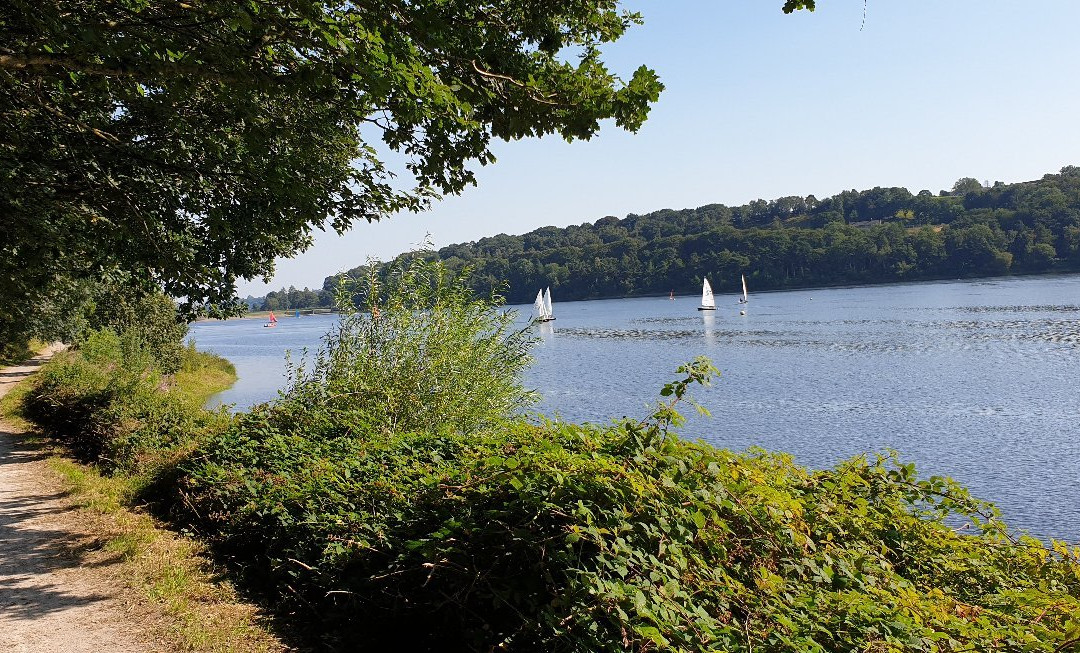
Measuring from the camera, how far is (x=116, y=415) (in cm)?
1404

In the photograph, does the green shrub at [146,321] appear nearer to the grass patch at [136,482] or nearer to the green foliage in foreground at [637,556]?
the grass patch at [136,482]

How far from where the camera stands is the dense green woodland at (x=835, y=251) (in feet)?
422

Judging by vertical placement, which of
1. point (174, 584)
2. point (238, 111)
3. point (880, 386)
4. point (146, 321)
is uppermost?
point (238, 111)

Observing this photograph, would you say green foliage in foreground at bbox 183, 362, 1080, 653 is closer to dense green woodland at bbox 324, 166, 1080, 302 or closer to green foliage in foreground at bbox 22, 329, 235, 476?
green foliage in foreground at bbox 22, 329, 235, 476

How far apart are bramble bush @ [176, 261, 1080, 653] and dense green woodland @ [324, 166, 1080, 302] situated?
103m

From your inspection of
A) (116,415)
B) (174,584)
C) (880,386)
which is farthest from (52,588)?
(880,386)

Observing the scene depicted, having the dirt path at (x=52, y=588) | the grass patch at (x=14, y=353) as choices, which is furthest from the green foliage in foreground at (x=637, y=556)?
the grass patch at (x=14, y=353)

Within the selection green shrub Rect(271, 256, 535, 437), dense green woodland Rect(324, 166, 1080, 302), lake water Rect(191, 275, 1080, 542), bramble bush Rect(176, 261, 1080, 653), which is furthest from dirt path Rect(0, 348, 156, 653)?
dense green woodland Rect(324, 166, 1080, 302)

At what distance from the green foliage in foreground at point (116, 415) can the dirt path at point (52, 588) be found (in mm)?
1461

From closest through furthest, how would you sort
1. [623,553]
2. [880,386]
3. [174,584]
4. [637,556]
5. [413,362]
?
[637,556]
[623,553]
[174,584]
[413,362]
[880,386]

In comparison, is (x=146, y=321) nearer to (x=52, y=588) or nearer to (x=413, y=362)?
Answer: (x=413, y=362)

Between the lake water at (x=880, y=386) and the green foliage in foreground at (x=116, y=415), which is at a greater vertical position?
the green foliage in foreground at (x=116, y=415)

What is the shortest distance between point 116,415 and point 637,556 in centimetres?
1242

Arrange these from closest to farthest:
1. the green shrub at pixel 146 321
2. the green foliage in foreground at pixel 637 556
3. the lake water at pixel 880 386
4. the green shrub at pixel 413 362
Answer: the green foliage in foreground at pixel 637 556 < the green shrub at pixel 413 362 < the lake water at pixel 880 386 < the green shrub at pixel 146 321
